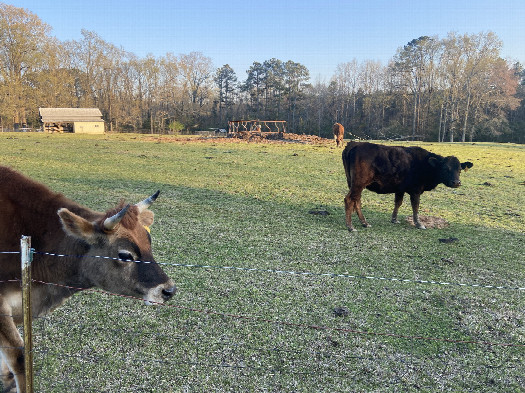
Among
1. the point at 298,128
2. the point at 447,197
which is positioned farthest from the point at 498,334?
the point at 298,128

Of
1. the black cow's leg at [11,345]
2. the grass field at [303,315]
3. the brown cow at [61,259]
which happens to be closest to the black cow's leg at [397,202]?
the grass field at [303,315]

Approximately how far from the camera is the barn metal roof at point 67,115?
55281mm

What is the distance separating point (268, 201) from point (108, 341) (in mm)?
6854

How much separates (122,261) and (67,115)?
204 ft

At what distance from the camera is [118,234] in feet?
9.75

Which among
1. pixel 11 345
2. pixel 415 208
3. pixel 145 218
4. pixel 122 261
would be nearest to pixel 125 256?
pixel 122 261

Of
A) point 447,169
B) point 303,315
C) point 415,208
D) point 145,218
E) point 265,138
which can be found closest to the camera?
point 145,218

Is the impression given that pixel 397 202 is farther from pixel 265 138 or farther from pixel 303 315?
pixel 265 138

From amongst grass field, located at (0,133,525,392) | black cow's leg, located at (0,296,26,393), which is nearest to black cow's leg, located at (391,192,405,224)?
grass field, located at (0,133,525,392)

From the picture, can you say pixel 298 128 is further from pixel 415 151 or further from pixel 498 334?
pixel 498 334

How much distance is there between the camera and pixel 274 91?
267ft

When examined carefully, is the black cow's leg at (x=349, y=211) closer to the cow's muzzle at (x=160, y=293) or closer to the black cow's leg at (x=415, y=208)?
the black cow's leg at (x=415, y=208)

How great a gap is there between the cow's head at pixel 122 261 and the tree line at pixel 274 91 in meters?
58.0

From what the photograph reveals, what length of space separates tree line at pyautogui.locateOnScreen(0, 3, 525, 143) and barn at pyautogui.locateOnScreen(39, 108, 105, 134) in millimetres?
2910
